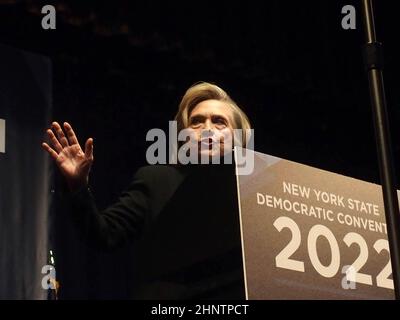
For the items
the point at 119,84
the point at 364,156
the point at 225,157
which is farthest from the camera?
the point at 364,156

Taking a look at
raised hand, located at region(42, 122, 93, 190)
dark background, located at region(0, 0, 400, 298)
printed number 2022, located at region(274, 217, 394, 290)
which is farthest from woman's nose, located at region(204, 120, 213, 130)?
dark background, located at region(0, 0, 400, 298)

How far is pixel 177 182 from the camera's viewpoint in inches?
77.2

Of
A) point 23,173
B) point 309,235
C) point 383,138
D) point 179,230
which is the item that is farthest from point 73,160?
point 23,173

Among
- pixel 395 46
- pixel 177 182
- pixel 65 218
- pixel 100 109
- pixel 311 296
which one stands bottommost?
pixel 311 296

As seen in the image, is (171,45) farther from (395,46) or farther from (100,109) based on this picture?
(395,46)

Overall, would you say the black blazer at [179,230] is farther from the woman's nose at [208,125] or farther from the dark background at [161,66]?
the dark background at [161,66]

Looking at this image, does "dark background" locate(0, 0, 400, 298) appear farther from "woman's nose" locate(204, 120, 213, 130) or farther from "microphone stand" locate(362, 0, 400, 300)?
"microphone stand" locate(362, 0, 400, 300)

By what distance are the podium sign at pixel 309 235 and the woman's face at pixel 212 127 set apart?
291 millimetres

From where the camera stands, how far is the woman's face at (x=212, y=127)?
78.6 inches

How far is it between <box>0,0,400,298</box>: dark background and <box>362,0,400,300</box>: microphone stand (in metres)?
2.42

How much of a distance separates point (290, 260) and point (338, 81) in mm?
3110

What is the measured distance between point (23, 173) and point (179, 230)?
145 cm

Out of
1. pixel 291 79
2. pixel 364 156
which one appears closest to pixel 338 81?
pixel 291 79

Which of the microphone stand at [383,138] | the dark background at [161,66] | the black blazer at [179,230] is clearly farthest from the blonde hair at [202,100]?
the dark background at [161,66]
